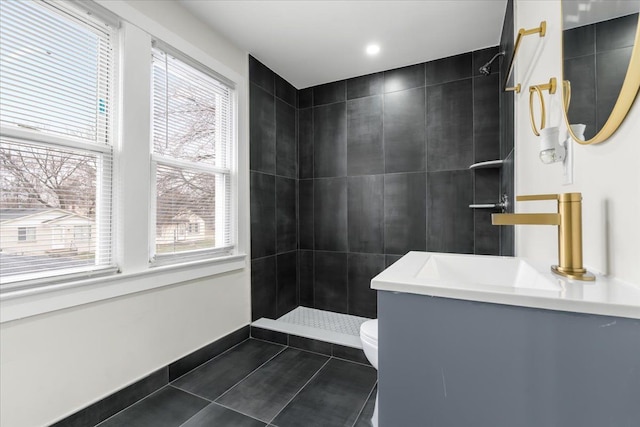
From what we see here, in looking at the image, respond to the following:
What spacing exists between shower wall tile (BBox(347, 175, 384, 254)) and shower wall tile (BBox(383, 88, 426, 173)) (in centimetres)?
23

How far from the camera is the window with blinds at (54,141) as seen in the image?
1.25 metres

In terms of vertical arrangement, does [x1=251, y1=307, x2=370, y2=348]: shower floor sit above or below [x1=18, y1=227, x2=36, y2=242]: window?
below

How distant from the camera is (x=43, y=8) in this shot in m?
1.35

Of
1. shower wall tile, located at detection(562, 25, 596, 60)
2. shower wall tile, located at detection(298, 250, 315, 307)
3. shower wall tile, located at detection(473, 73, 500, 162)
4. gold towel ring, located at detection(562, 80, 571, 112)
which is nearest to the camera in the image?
shower wall tile, located at detection(562, 25, 596, 60)

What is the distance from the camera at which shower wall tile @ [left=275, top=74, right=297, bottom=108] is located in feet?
9.69

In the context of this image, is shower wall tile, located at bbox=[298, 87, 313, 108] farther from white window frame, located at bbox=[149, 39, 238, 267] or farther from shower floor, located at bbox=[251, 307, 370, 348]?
shower floor, located at bbox=[251, 307, 370, 348]

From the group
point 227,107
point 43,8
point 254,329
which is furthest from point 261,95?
point 254,329

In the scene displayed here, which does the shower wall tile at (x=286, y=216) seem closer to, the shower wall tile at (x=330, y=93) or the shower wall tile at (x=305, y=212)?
the shower wall tile at (x=305, y=212)

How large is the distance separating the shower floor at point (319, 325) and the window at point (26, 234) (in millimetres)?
1661

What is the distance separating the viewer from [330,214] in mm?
3084

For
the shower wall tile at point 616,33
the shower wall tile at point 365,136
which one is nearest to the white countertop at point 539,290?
the shower wall tile at point 616,33

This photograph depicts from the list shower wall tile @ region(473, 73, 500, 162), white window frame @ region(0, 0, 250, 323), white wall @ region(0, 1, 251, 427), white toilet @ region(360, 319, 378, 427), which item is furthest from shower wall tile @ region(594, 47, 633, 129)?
white wall @ region(0, 1, 251, 427)

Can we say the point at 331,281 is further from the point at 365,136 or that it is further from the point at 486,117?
the point at 486,117

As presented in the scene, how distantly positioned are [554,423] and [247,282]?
227 centimetres
